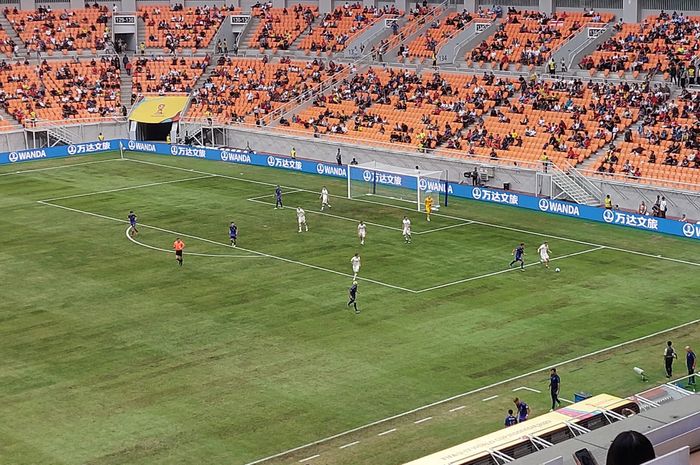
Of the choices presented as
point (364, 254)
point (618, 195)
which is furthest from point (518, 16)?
point (364, 254)

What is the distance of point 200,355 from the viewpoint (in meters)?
40.5

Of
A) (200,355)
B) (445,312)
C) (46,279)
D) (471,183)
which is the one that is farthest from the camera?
(471,183)

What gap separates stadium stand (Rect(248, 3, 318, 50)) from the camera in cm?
9950

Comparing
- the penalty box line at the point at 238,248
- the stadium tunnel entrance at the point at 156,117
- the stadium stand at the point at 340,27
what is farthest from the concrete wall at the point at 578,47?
the penalty box line at the point at 238,248

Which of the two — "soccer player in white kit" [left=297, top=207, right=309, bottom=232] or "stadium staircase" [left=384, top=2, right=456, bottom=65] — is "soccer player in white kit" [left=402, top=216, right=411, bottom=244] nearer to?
"soccer player in white kit" [left=297, top=207, right=309, bottom=232]

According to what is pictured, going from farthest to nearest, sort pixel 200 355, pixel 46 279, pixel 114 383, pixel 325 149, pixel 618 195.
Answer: pixel 325 149, pixel 618 195, pixel 46 279, pixel 200 355, pixel 114 383

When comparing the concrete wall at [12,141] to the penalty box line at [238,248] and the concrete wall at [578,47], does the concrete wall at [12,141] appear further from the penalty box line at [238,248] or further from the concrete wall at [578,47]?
the concrete wall at [578,47]

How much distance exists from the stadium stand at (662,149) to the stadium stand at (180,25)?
154ft

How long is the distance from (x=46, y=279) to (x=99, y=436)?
1941 cm

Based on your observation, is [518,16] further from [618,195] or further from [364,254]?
[364,254]

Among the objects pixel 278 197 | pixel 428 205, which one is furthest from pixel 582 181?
pixel 278 197

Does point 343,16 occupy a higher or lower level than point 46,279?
higher

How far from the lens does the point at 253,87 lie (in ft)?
309

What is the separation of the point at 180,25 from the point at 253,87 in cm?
1476
